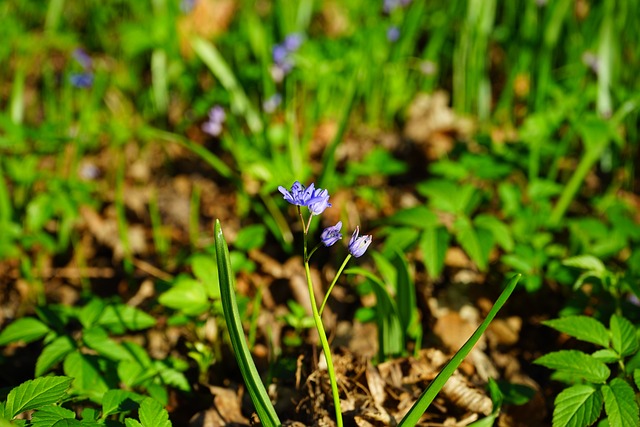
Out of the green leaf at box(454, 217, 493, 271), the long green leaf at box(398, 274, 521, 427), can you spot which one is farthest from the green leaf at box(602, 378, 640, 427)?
the green leaf at box(454, 217, 493, 271)

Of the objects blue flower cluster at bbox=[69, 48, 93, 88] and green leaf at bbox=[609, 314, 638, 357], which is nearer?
green leaf at bbox=[609, 314, 638, 357]

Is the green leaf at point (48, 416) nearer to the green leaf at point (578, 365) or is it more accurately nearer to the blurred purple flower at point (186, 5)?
the green leaf at point (578, 365)

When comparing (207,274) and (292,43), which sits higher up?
(292,43)

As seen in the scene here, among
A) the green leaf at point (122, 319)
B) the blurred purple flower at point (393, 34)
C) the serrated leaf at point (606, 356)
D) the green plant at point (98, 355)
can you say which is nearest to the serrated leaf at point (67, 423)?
the green plant at point (98, 355)

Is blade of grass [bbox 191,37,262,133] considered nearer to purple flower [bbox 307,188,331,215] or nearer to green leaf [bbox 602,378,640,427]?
purple flower [bbox 307,188,331,215]

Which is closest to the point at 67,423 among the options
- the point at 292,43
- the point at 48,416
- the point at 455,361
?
the point at 48,416

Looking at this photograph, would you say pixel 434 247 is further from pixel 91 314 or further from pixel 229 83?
pixel 229 83

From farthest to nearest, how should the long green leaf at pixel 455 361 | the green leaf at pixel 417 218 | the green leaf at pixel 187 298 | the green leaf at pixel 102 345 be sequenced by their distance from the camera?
the green leaf at pixel 417 218
the green leaf at pixel 187 298
the green leaf at pixel 102 345
the long green leaf at pixel 455 361
